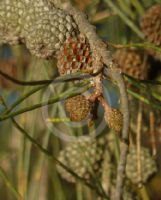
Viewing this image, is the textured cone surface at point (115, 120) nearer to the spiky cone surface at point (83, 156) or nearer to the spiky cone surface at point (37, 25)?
the spiky cone surface at point (37, 25)

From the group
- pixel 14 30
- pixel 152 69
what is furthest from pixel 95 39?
pixel 152 69

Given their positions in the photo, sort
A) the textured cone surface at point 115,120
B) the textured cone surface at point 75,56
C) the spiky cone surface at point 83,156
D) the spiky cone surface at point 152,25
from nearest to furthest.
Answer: the textured cone surface at point 115,120 < the textured cone surface at point 75,56 < the spiky cone surface at point 152,25 < the spiky cone surface at point 83,156

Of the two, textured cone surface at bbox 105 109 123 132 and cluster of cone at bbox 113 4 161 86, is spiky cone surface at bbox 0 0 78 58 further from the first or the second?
cluster of cone at bbox 113 4 161 86

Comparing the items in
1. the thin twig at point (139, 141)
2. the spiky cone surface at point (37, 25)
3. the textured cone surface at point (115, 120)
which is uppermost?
the spiky cone surface at point (37, 25)

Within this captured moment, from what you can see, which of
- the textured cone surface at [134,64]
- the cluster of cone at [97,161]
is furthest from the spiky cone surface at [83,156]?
the textured cone surface at [134,64]

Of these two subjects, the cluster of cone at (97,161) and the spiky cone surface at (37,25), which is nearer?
the spiky cone surface at (37,25)

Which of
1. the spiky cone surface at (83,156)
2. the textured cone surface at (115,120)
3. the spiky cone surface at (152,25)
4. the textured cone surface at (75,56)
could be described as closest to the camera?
the textured cone surface at (115,120)

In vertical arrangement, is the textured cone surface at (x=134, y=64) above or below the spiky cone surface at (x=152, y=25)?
below
